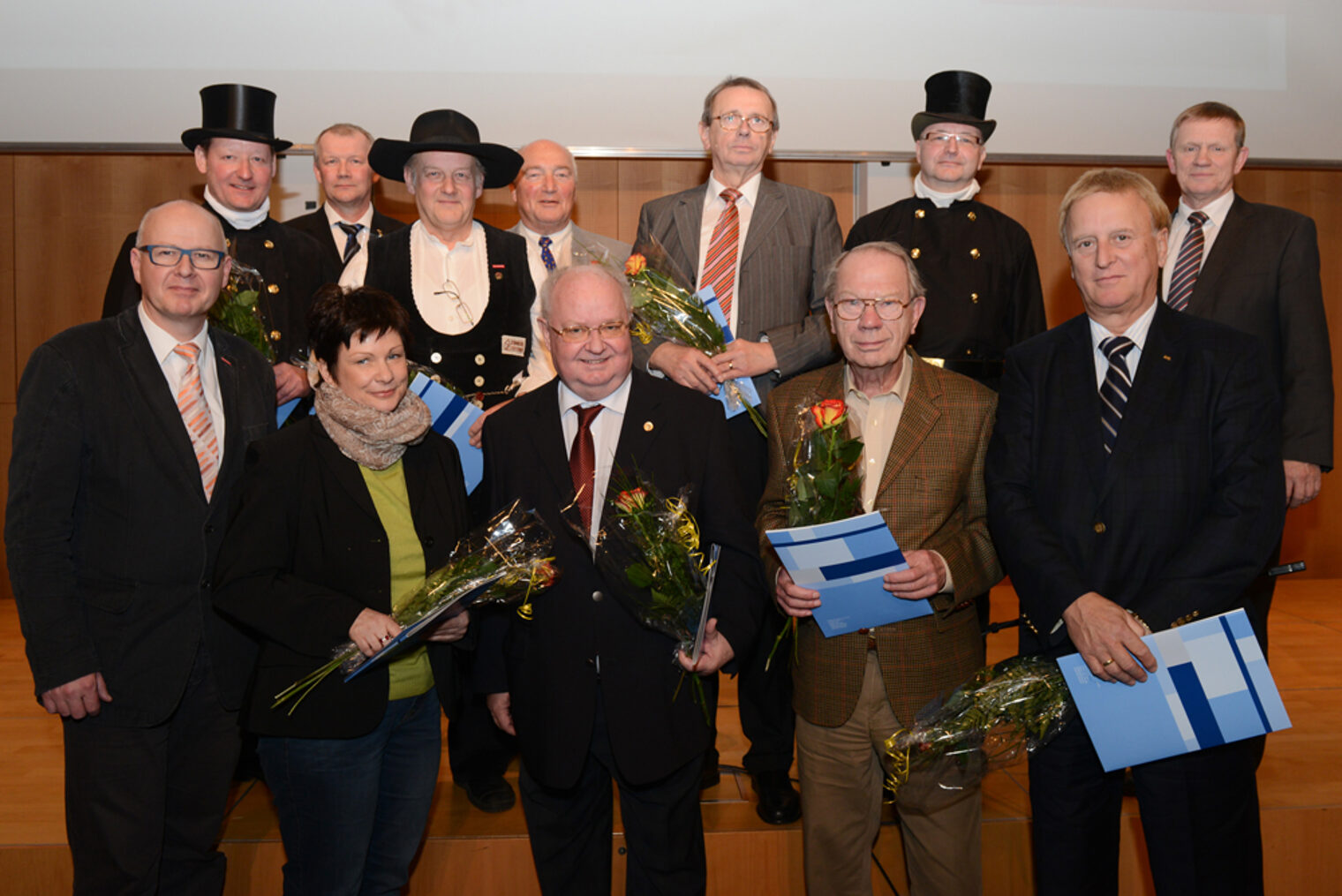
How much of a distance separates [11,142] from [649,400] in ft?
12.7

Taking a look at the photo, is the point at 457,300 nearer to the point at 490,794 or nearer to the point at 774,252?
the point at 774,252

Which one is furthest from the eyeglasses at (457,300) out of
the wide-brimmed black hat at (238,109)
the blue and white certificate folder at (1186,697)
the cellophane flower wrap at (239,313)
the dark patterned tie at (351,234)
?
the blue and white certificate folder at (1186,697)

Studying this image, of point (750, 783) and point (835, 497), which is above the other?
point (835, 497)

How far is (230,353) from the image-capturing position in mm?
2580

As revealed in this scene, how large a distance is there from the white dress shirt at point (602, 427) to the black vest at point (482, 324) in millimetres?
720

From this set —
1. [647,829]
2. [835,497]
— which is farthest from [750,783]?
[835,497]

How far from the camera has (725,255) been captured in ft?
10.6

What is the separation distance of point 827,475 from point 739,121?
1.47 metres

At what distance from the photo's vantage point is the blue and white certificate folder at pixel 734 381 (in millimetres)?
2865

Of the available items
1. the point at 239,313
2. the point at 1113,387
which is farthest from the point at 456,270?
the point at 1113,387

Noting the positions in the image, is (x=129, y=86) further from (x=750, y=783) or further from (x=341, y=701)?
(x=750, y=783)

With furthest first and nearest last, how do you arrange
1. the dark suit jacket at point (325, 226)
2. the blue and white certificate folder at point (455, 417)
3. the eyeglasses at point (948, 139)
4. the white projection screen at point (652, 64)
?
the white projection screen at point (652, 64)
the dark suit jacket at point (325, 226)
the eyeglasses at point (948, 139)
the blue and white certificate folder at point (455, 417)

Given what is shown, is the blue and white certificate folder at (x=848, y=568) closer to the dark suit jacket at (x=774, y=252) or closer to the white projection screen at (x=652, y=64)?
the dark suit jacket at (x=774, y=252)

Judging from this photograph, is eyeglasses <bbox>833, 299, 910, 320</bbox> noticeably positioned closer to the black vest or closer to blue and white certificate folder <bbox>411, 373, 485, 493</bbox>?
blue and white certificate folder <bbox>411, 373, 485, 493</bbox>
